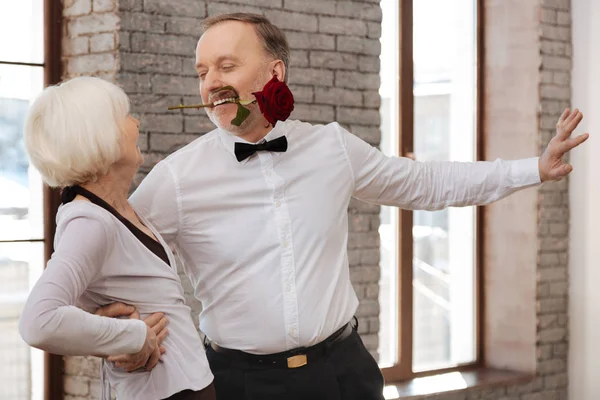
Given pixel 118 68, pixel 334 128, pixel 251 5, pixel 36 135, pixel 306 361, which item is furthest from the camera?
pixel 251 5

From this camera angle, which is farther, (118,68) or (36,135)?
(118,68)

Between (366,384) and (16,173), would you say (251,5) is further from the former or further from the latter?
(366,384)

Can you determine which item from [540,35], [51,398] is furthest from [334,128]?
[540,35]

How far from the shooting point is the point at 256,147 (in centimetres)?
216

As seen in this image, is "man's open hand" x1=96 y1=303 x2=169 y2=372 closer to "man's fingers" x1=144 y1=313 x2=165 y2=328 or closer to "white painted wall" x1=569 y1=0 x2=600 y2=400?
"man's fingers" x1=144 y1=313 x2=165 y2=328

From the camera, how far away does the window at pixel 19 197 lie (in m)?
3.27

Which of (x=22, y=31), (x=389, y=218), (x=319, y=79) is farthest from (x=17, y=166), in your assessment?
(x=389, y=218)

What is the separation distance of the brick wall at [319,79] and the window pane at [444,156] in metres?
0.38

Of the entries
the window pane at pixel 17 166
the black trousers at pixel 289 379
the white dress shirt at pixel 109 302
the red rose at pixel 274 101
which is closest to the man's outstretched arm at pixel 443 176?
the red rose at pixel 274 101

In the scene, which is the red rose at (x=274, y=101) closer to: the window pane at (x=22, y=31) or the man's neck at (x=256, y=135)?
the man's neck at (x=256, y=135)

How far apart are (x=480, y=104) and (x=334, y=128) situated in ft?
8.45

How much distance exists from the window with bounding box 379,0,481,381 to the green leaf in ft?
A: 7.59

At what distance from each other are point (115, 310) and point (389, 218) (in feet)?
9.18

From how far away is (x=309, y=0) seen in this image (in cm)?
372
